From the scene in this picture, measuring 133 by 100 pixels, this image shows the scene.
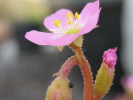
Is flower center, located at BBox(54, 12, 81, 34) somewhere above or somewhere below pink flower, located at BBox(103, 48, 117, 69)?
above

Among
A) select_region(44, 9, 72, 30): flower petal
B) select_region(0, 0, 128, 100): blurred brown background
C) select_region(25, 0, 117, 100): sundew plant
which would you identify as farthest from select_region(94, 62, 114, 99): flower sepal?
select_region(0, 0, 128, 100): blurred brown background

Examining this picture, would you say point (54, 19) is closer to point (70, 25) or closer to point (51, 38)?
point (70, 25)

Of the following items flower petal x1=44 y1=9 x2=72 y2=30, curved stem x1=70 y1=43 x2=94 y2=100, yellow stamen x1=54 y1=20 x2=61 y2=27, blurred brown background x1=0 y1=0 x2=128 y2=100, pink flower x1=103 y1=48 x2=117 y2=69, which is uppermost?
blurred brown background x1=0 y1=0 x2=128 y2=100

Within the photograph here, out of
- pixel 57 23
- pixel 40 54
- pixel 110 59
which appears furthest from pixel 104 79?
pixel 40 54

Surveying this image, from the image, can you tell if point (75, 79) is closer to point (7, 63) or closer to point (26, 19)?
point (7, 63)

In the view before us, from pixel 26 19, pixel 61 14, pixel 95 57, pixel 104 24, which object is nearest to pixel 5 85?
pixel 95 57

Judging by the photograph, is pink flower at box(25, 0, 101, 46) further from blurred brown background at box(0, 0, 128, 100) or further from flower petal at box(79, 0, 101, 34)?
blurred brown background at box(0, 0, 128, 100)

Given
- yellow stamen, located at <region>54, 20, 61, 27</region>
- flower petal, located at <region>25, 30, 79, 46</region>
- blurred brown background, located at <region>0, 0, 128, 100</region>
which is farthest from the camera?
blurred brown background, located at <region>0, 0, 128, 100</region>
